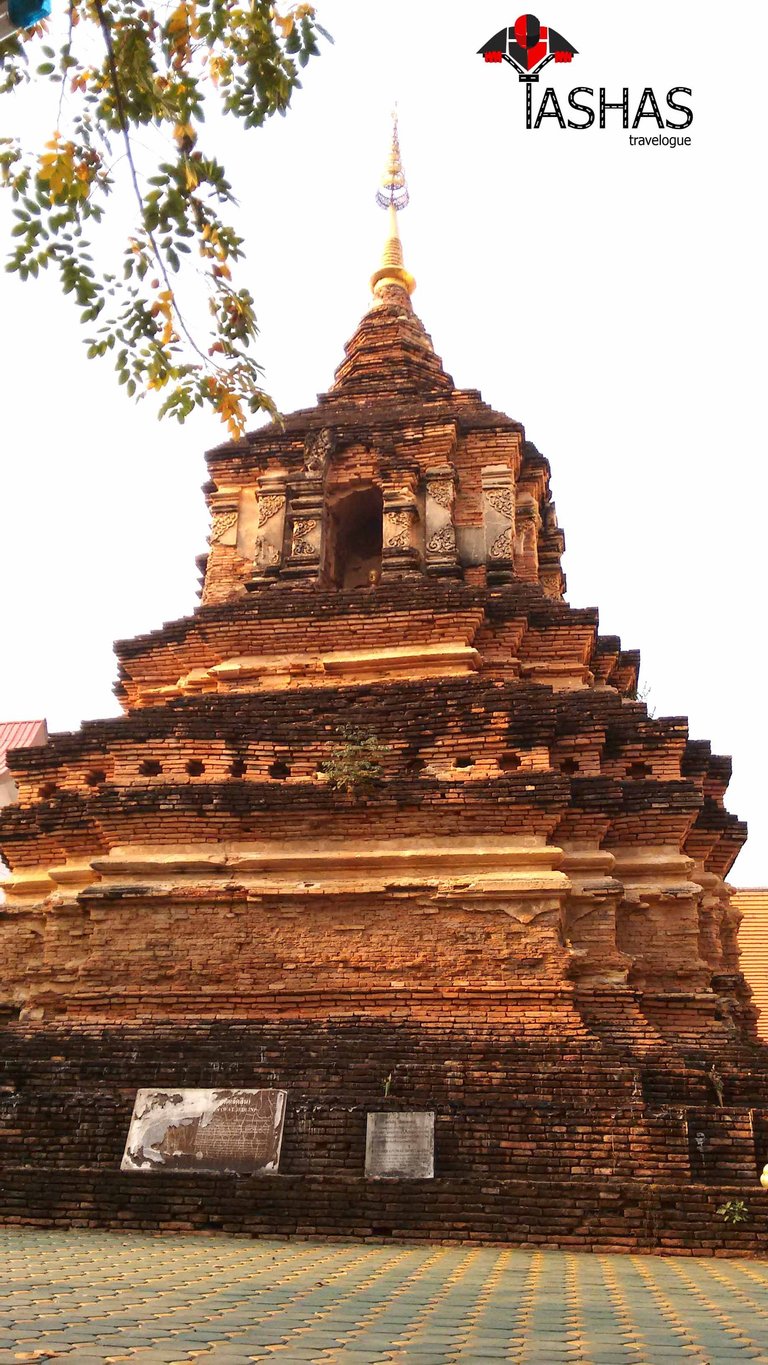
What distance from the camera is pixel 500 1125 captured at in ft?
29.2

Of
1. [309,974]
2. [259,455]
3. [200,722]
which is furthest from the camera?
[259,455]

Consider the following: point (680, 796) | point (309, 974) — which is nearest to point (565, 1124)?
point (309, 974)

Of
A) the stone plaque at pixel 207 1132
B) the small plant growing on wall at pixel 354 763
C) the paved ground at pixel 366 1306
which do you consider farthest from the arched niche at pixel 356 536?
the paved ground at pixel 366 1306

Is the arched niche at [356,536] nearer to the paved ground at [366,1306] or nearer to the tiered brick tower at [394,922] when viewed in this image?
the tiered brick tower at [394,922]

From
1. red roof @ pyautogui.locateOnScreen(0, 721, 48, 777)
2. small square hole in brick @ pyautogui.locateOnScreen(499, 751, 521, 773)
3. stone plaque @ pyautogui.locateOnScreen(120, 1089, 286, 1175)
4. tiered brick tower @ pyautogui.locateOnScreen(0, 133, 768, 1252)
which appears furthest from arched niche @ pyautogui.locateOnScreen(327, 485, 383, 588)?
red roof @ pyautogui.locateOnScreen(0, 721, 48, 777)

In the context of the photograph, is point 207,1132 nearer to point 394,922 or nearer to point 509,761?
point 394,922

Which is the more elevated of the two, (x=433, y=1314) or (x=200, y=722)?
(x=200, y=722)

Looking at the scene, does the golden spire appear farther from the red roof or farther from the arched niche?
the red roof

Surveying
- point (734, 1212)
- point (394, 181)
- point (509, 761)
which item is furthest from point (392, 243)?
point (734, 1212)

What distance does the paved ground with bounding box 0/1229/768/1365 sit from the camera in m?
3.97

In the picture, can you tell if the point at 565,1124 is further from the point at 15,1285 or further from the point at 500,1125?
the point at 15,1285

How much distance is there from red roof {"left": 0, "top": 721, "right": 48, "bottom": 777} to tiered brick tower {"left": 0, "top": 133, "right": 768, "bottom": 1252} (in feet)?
42.4

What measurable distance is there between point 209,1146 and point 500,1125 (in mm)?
2396

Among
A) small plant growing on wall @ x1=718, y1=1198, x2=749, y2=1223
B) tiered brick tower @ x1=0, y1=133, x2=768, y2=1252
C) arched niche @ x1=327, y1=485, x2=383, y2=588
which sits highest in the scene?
arched niche @ x1=327, y1=485, x2=383, y2=588
